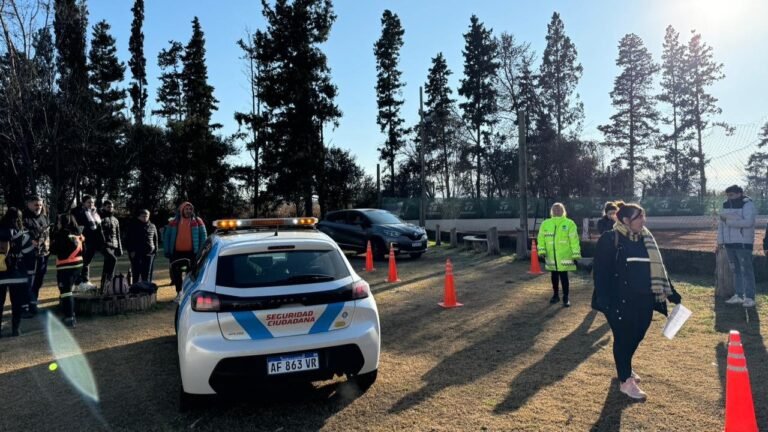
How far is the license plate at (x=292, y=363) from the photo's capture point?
13.1ft

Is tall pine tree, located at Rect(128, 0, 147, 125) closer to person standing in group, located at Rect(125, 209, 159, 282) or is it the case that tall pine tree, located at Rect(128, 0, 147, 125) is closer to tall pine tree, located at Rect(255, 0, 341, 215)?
tall pine tree, located at Rect(255, 0, 341, 215)

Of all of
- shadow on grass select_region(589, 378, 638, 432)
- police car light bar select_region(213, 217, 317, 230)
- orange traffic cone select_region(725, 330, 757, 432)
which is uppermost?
police car light bar select_region(213, 217, 317, 230)

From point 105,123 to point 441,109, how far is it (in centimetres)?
2927

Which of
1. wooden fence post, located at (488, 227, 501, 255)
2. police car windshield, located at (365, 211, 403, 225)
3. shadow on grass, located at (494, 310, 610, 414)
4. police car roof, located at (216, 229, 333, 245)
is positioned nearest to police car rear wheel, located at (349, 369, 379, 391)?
shadow on grass, located at (494, 310, 610, 414)

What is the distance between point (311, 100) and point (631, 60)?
28851 mm

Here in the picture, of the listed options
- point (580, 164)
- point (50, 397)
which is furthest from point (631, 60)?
point (50, 397)

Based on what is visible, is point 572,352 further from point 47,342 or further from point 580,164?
point 580,164

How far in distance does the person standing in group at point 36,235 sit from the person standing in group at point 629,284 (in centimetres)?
734

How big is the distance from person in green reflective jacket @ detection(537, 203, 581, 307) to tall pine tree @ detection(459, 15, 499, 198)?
3656 centimetres

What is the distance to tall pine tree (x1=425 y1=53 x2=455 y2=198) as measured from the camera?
155ft

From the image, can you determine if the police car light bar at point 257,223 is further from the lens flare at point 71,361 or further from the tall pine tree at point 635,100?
the tall pine tree at point 635,100

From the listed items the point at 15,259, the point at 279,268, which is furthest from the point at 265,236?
the point at 15,259

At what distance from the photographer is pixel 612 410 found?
4.16 meters

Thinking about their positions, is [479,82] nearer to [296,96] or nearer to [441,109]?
[441,109]
